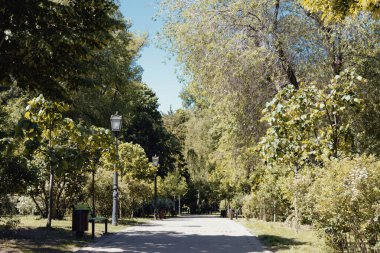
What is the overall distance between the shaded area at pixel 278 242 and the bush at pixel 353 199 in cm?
339

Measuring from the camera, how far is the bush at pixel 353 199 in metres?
7.23

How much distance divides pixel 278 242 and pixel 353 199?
5803 millimetres

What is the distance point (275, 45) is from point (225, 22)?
2170 mm

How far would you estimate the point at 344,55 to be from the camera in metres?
14.1

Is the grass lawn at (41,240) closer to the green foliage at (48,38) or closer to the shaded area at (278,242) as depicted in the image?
the green foliage at (48,38)

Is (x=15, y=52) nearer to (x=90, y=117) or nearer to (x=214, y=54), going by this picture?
(x=214, y=54)

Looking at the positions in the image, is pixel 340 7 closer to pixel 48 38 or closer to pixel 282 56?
pixel 48 38

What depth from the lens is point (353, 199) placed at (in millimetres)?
7176

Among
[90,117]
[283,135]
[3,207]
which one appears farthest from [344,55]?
[90,117]

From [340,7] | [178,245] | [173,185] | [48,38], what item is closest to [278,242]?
[178,245]

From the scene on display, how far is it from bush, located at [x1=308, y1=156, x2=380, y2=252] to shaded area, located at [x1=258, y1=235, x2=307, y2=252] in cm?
339

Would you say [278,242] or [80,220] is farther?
[80,220]

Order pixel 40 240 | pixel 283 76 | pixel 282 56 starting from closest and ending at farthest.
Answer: pixel 40 240, pixel 282 56, pixel 283 76

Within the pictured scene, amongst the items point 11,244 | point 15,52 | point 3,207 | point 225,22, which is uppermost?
point 225,22
